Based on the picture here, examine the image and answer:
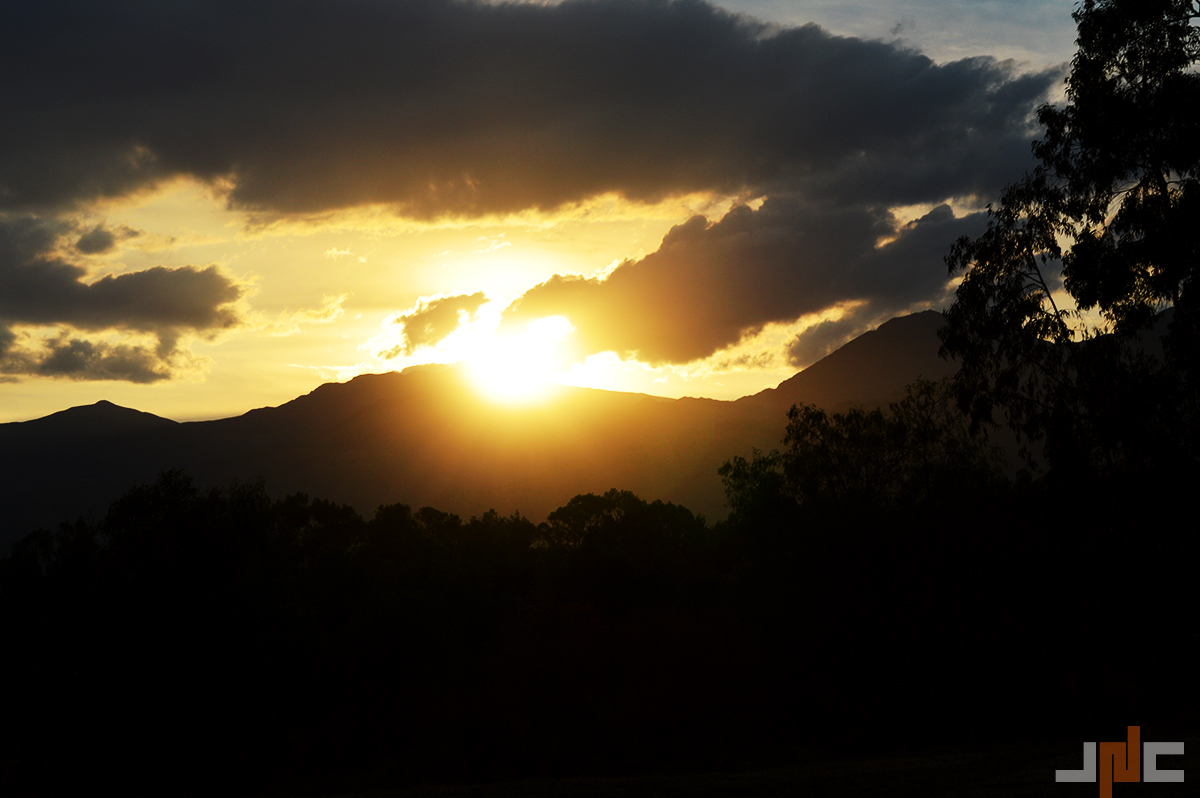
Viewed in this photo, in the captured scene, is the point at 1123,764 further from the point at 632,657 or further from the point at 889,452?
the point at 889,452

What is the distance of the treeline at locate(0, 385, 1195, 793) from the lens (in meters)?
24.0

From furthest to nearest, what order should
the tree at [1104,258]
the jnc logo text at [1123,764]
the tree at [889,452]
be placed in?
the tree at [889,452], the tree at [1104,258], the jnc logo text at [1123,764]

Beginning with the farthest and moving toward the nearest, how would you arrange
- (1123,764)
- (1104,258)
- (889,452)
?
1. (889,452)
2. (1104,258)
3. (1123,764)

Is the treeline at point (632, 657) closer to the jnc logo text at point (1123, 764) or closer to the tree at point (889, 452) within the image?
the jnc logo text at point (1123, 764)

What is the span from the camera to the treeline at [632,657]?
24.0m

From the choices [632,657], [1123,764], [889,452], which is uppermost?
[889,452]

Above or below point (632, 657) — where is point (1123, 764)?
below

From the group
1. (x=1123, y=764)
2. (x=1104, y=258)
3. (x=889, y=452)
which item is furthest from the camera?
(x=889, y=452)

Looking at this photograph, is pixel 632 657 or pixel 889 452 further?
pixel 889 452

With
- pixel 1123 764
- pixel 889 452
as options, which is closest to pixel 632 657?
pixel 1123 764

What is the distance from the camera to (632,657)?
1072 inches

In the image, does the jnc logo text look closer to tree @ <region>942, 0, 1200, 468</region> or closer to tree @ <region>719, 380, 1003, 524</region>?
tree @ <region>942, 0, 1200, 468</region>

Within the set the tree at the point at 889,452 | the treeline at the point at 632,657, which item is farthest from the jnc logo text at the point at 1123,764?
the tree at the point at 889,452

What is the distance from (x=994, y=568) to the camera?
30047mm
